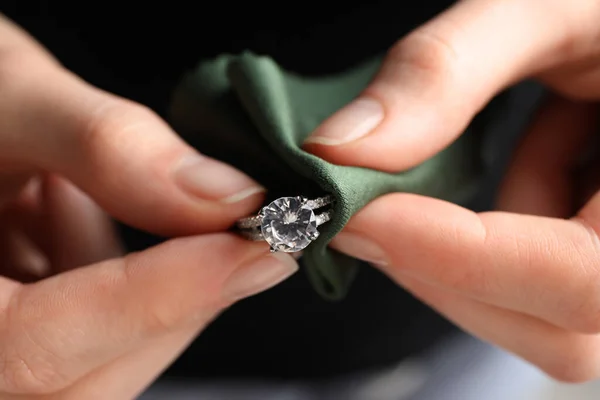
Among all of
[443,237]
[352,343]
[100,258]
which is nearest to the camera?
[443,237]

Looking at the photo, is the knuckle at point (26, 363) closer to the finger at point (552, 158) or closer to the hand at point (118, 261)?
the hand at point (118, 261)

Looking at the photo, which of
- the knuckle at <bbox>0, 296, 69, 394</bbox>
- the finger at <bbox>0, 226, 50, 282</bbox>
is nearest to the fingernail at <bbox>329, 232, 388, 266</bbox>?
the knuckle at <bbox>0, 296, 69, 394</bbox>

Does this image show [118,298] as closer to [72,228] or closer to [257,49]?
[72,228]

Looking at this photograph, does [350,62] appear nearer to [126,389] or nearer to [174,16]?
[174,16]

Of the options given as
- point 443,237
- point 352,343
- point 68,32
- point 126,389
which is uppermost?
point 68,32

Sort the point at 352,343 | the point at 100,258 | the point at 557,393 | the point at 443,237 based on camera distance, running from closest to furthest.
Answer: the point at 443,237 → the point at 100,258 → the point at 352,343 → the point at 557,393

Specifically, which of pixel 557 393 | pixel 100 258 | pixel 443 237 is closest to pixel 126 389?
pixel 100 258
